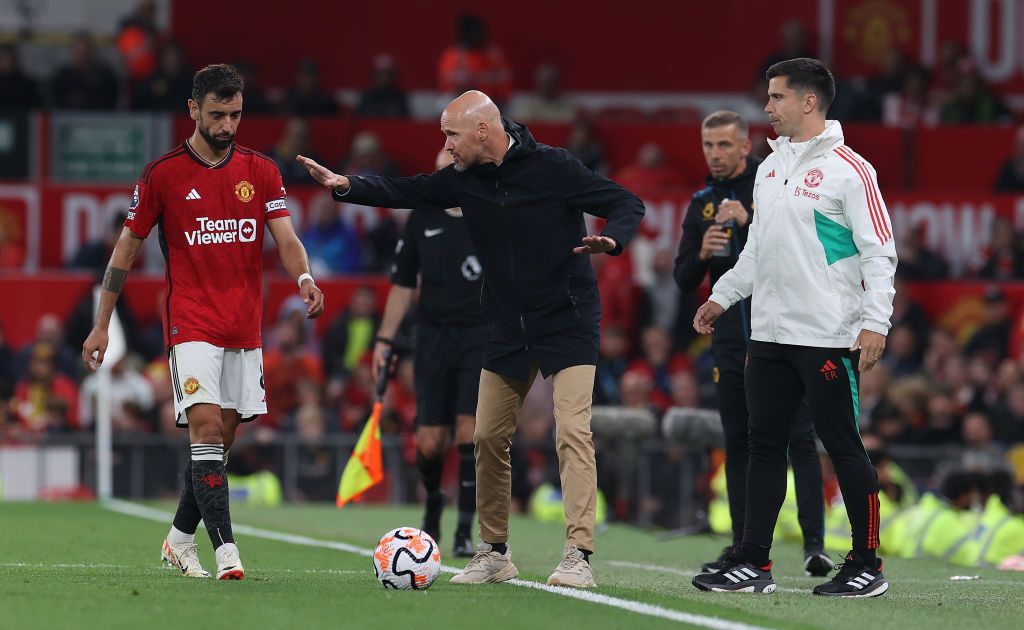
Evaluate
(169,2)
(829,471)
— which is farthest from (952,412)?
(169,2)

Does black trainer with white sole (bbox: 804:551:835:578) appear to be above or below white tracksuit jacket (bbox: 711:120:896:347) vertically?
below

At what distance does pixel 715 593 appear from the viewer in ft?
27.2

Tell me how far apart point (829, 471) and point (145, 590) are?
31.6 feet

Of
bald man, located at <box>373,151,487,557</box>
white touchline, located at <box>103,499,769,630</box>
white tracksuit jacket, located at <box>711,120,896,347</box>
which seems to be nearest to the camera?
white touchline, located at <box>103,499,769,630</box>

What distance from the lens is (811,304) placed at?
26.8 ft

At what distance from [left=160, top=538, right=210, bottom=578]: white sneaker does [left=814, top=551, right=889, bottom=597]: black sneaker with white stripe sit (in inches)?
113

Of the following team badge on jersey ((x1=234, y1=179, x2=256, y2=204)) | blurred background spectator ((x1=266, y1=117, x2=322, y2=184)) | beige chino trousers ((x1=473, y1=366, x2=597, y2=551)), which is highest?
blurred background spectator ((x1=266, y1=117, x2=322, y2=184))

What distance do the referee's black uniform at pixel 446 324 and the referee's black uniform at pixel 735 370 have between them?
4.59 feet

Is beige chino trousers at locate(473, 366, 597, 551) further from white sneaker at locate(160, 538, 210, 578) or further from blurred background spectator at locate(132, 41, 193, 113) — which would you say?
blurred background spectator at locate(132, 41, 193, 113)

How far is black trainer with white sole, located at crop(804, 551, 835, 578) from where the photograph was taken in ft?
32.3

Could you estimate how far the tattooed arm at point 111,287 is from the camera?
864 centimetres

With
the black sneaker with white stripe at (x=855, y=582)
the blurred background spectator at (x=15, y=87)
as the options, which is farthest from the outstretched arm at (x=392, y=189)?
the blurred background spectator at (x=15, y=87)

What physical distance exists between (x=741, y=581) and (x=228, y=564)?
2.33 m

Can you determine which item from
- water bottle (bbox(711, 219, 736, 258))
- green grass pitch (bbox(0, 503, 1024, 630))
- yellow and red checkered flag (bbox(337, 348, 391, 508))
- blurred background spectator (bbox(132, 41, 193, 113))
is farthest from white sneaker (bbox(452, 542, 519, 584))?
blurred background spectator (bbox(132, 41, 193, 113))
